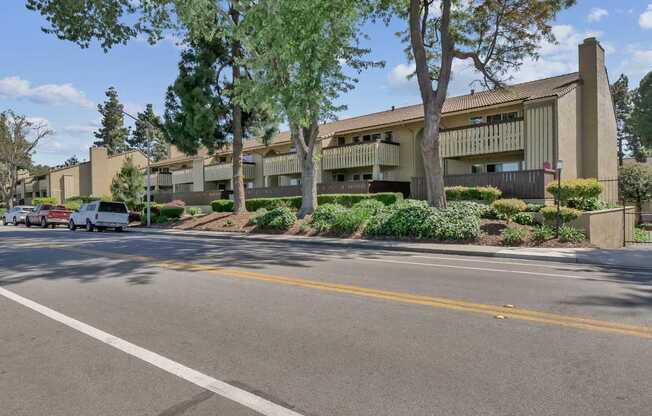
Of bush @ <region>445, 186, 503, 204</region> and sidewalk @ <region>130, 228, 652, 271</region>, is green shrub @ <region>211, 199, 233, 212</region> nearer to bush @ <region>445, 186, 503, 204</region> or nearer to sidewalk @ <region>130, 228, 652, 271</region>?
bush @ <region>445, 186, 503, 204</region>

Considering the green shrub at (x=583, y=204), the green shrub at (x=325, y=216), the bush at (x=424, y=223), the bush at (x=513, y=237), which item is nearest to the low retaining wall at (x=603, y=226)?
the green shrub at (x=583, y=204)

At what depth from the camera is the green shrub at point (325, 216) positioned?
1956 cm

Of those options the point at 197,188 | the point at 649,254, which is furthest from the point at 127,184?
the point at 649,254

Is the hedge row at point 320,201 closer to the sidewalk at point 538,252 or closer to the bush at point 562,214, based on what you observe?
the sidewalk at point 538,252

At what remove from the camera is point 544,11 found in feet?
54.0

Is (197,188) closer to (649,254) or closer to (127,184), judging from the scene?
(127,184)

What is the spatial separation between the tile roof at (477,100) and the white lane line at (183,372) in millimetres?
17927

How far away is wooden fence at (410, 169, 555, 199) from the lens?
19.3m

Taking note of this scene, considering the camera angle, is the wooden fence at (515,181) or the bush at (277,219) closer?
the wooden fence at (515,181)

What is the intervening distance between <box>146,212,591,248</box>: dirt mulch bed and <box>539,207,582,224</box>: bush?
0.72 m

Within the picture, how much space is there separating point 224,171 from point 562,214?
29.9m

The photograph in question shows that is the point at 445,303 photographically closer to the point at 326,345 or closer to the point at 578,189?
the point at 326,345

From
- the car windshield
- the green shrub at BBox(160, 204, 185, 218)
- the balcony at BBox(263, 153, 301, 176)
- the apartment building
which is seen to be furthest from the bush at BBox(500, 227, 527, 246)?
the apartment building

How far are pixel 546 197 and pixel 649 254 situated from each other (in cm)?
756
